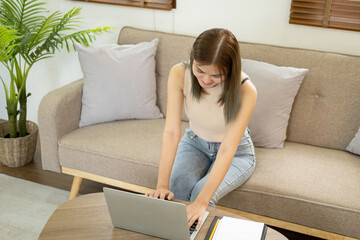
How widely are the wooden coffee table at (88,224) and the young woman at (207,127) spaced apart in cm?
17

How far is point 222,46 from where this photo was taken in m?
1.37

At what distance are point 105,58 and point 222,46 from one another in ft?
3.48

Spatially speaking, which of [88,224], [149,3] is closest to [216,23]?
[149,3]

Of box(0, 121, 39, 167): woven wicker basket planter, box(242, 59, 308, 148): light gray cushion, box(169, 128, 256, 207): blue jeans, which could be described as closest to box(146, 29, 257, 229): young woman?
box(169, 128, 256, 207): blue jeans

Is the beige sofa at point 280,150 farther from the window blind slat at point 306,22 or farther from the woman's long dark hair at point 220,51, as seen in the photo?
the woman's long dark hair at point 220,51

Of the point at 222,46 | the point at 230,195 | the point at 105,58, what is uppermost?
the point at 222,46

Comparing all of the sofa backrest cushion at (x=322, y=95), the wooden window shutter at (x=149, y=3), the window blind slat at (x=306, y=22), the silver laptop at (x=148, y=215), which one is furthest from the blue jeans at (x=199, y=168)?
the wooden window shutter at (x=149, y=3)

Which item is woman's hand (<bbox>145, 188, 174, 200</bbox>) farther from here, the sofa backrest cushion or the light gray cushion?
the sofa backrest cushion

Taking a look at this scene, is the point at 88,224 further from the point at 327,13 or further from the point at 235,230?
the point at 327,13

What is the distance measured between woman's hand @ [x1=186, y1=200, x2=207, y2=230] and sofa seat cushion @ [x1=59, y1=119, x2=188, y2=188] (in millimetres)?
524

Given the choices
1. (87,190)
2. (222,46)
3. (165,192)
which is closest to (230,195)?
(165,192)

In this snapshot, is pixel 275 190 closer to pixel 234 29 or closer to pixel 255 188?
pixel 255 188

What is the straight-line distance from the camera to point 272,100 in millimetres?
2055

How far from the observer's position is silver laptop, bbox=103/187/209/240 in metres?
1.19
